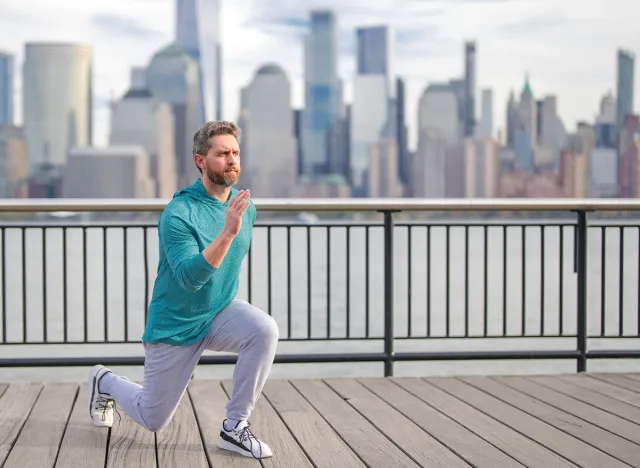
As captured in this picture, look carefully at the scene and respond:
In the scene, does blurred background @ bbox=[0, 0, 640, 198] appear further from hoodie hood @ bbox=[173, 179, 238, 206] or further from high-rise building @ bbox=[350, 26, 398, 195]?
hoodie hood @ bbox=[173, 179, 238, 206]

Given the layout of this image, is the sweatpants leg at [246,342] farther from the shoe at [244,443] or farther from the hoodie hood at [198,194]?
the hoodie hood at [198,194]

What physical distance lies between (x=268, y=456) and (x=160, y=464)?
39 centimetres

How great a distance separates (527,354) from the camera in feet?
16.5

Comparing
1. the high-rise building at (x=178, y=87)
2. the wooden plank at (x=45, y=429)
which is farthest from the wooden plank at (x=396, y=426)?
the high-rise building at (x=178, y=87)

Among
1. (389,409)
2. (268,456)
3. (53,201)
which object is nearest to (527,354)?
(389,409)

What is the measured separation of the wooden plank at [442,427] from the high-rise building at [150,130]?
5170cm

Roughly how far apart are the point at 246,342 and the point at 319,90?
85138 mm

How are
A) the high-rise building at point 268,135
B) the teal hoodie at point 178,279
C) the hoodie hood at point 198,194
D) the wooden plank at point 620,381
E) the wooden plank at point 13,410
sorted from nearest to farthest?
1. the teal hoodie at point 178,279
2. the hoodie hood at point 198,194
3. the wooden plank at point 13,410
4. the wooden plank at point 620,381
5. the high-rise building at point 268,135

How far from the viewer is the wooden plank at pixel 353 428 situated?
10.8 feet

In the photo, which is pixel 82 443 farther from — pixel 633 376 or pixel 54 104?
pixel 54 104

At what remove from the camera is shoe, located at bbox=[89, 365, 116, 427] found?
370cm

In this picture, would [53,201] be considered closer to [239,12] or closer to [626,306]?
[626,306]

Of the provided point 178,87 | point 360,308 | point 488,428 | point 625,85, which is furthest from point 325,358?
point 178,87

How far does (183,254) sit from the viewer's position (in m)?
3.00
